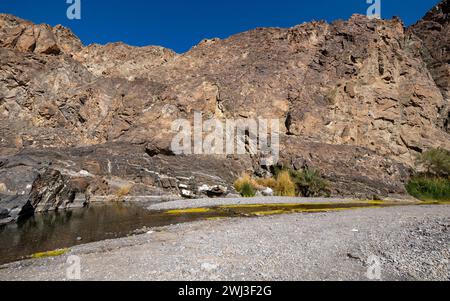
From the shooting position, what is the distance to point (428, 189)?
3278 centimetres

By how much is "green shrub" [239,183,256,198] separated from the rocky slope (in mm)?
2061

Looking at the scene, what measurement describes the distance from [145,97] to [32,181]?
81.4 ft

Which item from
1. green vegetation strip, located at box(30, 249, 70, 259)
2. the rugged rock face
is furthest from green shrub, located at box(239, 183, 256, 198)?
the rugged rock face

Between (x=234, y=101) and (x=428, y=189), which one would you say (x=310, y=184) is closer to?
(x=428, y=189)

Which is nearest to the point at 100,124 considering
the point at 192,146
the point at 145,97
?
the point at 145,97

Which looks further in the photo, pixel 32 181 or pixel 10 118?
pixel 10 118

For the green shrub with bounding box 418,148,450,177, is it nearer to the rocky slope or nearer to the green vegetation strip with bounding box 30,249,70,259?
the rocky slope

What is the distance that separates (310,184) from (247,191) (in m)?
6.52

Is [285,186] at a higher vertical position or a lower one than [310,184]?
lower

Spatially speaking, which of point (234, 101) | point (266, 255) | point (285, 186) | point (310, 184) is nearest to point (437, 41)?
point (234, 101)

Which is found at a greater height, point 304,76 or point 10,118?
point 304,76

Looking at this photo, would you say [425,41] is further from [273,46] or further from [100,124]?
[100,124]

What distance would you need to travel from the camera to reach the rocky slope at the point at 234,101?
34688 mm

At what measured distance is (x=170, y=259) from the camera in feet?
26.8
